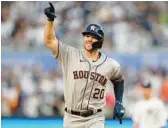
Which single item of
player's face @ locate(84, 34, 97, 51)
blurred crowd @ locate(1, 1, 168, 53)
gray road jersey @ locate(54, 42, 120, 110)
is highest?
blurred crowd @ locate(1, 1, 168, 53)

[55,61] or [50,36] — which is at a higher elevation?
[50,36]

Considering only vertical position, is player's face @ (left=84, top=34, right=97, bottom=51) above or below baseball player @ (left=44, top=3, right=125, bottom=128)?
above

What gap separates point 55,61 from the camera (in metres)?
13.4

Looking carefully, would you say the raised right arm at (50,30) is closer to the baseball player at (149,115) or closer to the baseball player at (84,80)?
the baseball player at (84,80)

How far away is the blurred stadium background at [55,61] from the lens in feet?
43.2

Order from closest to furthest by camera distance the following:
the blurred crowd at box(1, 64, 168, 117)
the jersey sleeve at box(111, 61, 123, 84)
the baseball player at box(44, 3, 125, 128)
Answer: the baseball player at box(44, 3, 125, 128) → the jersey sleeve at box(111, 61, 123, 84) → the blurred crowd at box(1, 64, 168, 117)

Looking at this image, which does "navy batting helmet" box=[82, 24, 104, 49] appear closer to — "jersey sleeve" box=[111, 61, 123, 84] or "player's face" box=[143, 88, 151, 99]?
"jersey sleeve" box=[111, 61, 123, 84]

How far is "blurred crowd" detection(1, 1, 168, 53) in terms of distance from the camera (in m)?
13.5

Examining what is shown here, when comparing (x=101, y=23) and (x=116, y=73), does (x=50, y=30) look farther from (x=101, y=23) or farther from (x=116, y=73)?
(x=101, y=23)

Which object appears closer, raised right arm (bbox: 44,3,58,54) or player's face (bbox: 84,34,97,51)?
raised right arm (bbox: 44,3,58,54)

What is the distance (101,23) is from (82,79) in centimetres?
794

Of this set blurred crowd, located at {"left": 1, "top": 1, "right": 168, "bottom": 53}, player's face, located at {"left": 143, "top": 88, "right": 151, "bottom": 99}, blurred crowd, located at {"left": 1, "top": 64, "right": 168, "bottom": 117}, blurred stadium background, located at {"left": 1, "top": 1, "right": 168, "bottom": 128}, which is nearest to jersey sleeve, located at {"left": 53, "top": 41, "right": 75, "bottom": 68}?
player's face, located at {"left": 143, "top": 88, "right": 151, "bottom": 99}

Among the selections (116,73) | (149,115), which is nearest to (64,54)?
(116,73)

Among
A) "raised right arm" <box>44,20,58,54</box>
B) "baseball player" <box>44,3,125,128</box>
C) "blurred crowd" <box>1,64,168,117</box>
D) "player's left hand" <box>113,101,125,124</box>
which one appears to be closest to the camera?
"raised right arm" <box>44,20,58,54</box>
